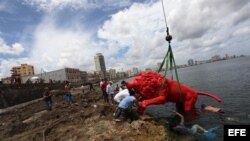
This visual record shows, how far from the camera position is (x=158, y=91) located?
12398mm

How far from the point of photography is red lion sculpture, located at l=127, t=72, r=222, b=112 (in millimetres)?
12320

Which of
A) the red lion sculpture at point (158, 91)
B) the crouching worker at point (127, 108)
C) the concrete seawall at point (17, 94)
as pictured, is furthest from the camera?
the concrete seawall at point (17, 94)

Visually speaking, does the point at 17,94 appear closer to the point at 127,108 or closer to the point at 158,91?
the point at 127,108

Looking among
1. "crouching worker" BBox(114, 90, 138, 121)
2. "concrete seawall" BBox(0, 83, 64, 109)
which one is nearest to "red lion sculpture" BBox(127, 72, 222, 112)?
"crouching worker" BBox(114, 90, 138, 121)

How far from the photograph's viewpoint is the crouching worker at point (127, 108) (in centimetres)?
1272

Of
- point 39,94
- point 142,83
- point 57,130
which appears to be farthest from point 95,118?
point 39,94

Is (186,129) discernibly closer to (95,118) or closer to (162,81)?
(162,81)

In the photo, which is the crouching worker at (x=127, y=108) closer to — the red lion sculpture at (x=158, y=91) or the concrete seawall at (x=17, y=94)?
the red lion sculpture at (x=158, y=91)

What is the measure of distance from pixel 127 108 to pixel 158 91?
1864 millimetres

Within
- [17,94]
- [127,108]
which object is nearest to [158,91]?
[127,108]

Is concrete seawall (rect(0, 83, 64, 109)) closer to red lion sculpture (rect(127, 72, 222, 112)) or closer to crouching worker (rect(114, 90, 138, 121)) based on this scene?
crouching worker (rect(114, 90, 138, 121))

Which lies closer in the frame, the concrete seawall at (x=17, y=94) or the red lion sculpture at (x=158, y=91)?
the red lion sculpture at (x=158, y=91)

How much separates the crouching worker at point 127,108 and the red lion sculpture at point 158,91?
0.46 meters

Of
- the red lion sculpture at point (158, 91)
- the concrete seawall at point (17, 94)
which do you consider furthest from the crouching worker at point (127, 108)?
the concrete seawall at point (17, 94)
